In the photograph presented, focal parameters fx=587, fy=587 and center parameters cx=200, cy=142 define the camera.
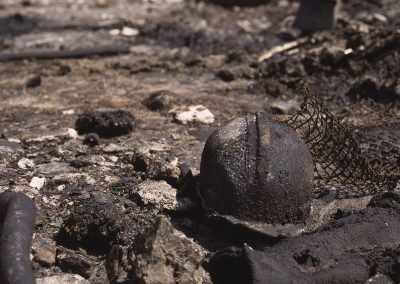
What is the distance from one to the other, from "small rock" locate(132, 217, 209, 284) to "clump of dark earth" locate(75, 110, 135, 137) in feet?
7.69

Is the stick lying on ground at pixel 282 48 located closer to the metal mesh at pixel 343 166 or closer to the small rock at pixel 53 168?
the metal mesh at pixel 343 166

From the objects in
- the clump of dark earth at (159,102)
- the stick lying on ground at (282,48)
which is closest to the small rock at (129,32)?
the stick lying on ground at (282,48)

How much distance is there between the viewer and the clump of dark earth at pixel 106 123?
18.6ft

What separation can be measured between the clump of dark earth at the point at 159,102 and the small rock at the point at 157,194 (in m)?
2.02

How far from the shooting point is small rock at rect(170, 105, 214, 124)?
6077mm

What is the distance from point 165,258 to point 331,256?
1054 millimetres

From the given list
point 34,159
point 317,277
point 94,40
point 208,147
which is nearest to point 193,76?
point 94,40

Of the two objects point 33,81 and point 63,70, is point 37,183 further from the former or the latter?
point 63,70

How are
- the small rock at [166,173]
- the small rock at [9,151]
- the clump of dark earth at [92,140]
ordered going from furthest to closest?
the clump of dark earth at [92,140] → the small rock at [9,151] → the small rock at [166,173]

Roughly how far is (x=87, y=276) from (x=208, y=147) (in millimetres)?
1201

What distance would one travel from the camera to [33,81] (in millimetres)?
7094

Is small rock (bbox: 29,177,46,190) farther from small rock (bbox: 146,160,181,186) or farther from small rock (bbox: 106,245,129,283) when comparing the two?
small rock (bbox: 106,245,129,283)

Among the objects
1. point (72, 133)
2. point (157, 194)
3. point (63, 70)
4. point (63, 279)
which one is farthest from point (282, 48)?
point (63, 279)

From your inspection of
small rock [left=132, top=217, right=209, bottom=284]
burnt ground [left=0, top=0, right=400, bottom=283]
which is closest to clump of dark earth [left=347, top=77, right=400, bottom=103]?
burnt ground [left=0, top=0, right=400, bottom=283]
